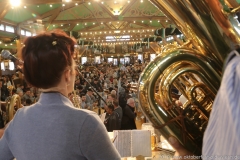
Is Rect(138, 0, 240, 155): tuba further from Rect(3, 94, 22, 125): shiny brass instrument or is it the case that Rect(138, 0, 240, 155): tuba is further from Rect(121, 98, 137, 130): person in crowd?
Rect(121, 98, 137, 130): person in crowd

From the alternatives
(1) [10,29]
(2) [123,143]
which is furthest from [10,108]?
(1) [10,29]

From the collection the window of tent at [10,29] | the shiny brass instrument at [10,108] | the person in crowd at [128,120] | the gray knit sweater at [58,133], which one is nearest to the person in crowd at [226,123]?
the gray knit sweater at [58,133]

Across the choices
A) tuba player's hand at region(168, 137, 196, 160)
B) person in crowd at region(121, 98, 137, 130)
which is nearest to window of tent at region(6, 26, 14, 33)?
person in crowd at region(121, 98, 137, 130)

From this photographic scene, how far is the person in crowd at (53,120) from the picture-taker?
76cm

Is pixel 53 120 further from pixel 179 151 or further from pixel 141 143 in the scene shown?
pixel 141 143

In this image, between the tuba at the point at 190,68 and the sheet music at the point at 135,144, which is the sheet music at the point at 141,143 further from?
the tuba at the point at 190,68

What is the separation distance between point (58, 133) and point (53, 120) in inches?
1.7

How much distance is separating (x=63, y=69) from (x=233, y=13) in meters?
0.52

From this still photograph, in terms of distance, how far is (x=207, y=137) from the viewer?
17.6 inches

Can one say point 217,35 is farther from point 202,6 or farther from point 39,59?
point 39,59

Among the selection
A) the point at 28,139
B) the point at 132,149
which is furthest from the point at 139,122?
the point at 28,139

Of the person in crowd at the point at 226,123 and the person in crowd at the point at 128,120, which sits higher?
the person in crowd at the point at 226,123

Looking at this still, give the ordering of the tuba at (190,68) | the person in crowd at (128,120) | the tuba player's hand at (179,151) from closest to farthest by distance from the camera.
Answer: the tuba at (190,68) < the tuba player's hand at (179,151) < the person in crowd at (128,120)

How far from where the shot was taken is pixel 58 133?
77cm
